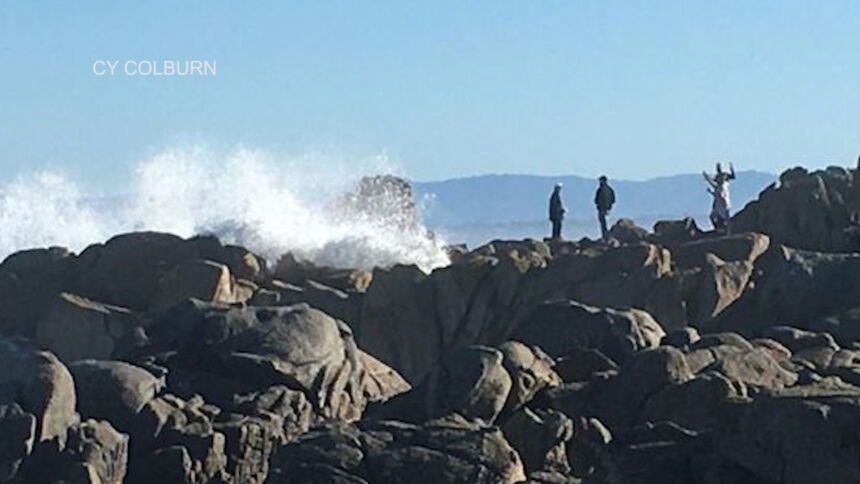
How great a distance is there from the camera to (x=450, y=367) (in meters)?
26.1

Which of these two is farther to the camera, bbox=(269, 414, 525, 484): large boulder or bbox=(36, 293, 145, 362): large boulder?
bbox=(36, 293, 145, 362): large boulder

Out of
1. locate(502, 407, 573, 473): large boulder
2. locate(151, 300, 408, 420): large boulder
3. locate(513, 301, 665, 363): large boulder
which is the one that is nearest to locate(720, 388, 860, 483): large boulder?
locate(502, 407, 573, 473): large boulder

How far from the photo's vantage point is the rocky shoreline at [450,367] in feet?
72.2

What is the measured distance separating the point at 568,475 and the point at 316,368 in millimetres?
6178

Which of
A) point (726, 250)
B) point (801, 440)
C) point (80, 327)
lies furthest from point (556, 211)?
point (801, 440)

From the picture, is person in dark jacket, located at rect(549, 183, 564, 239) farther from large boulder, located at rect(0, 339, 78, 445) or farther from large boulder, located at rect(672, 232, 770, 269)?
large boulder, located at rect(0, 339, 78, 445)

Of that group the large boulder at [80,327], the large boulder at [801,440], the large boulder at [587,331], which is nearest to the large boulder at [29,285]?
the large boulder at [80,327]

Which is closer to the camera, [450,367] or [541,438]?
[541,438]

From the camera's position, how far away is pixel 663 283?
37.1 metres

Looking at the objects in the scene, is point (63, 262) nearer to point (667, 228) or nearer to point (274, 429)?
point (667, 228)

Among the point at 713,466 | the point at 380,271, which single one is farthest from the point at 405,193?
the point at 713,466

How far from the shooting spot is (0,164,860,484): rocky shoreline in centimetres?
2200

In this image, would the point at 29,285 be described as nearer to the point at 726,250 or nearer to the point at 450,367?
the point at 726,250

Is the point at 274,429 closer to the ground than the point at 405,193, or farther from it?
closer to the ground
